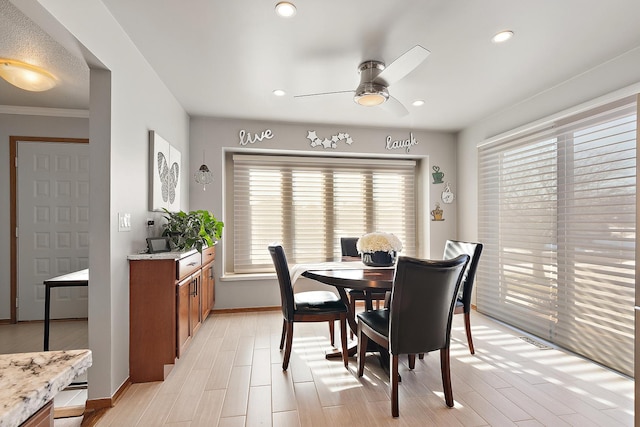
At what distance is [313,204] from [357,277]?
2.31 metres

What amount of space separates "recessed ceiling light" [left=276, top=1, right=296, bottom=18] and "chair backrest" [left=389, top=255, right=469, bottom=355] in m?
1.66

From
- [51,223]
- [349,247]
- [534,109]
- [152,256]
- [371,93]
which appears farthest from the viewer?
[349,247]

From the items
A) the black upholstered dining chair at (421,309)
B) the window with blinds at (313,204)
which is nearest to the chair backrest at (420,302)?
the black upholstered dining chair at (421,309)

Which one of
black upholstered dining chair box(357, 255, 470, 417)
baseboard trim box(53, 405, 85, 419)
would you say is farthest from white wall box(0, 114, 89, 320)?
black upholstered dining chair box(357, 255, 470, 417)

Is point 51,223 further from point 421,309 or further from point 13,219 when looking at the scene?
point 421,309

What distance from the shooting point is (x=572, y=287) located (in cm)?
286

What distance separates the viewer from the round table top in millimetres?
2184

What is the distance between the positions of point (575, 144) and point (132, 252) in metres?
3.93

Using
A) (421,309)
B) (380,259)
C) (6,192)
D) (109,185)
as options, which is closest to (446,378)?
(421,309)

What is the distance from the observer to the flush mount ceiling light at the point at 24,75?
2.19m

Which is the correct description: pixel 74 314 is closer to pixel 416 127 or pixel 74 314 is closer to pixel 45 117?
pixel 45 117

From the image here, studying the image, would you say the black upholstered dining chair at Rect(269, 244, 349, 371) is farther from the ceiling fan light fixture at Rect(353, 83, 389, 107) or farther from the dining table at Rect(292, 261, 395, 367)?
the ceiling fan light fixture at Rect(353, 83, 389, 107)

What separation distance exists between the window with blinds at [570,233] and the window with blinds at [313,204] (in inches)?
50.4

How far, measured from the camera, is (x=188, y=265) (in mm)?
2699
